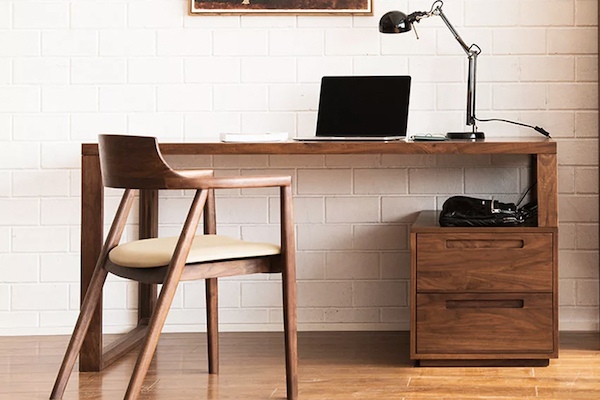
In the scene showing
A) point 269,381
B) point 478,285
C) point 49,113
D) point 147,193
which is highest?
point 49,113

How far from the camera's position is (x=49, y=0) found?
3.52 metres

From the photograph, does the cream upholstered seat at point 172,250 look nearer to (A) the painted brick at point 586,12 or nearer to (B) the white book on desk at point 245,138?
(B) the white book on desk at point 245,138

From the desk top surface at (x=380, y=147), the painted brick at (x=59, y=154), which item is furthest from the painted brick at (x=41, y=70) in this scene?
the desk top surface at (x=380, y=147)

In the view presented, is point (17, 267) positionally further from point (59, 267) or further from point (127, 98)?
point (127, 98)

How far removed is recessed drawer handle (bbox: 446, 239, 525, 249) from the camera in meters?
2.92

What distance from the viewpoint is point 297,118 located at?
3531 millimetres

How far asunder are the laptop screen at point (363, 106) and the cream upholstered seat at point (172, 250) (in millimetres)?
818

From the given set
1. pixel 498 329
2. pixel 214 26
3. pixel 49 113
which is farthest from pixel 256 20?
pixel 498 329

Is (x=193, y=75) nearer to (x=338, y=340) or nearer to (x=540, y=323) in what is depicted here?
(x=338, y=340)

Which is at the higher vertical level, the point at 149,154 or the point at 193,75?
the point at 193,75

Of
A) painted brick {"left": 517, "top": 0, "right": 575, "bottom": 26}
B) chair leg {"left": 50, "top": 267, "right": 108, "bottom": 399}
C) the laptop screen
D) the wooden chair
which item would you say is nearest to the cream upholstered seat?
the wooden chair

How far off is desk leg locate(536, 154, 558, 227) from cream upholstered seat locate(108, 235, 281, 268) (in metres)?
0.90

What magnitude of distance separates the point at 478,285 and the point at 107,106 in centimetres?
161

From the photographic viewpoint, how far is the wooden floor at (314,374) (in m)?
2.69
